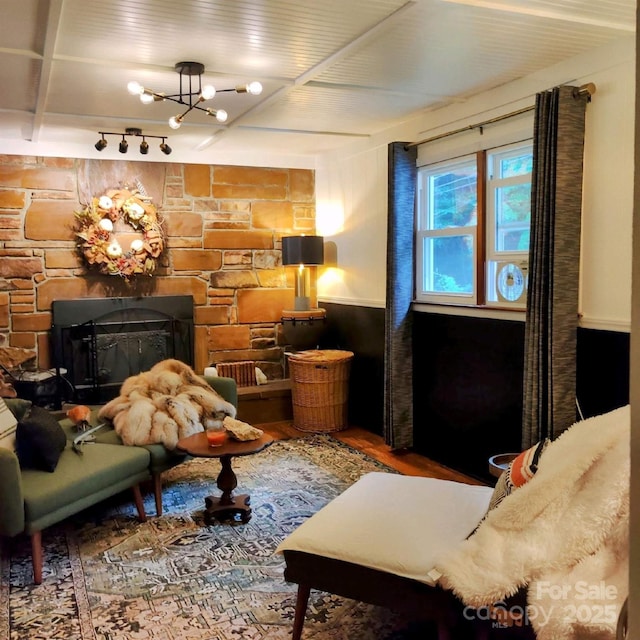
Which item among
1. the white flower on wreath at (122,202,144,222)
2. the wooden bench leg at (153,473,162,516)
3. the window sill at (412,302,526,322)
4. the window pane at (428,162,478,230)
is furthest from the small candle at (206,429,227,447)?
the white flower on wreath at (122,202,144,222)

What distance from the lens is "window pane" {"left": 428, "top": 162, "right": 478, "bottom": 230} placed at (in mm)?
4273

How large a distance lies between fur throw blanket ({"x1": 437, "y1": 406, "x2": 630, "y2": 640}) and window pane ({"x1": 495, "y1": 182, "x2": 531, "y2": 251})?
200 centimetres

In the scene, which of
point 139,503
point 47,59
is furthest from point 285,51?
point 139,503

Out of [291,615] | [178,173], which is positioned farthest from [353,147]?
[291,615]

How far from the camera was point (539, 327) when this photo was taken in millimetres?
3355

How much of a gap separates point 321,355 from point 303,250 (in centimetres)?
95

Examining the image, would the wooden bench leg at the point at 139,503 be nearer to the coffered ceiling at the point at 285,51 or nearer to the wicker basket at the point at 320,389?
the wicker basket at the point at 320,389

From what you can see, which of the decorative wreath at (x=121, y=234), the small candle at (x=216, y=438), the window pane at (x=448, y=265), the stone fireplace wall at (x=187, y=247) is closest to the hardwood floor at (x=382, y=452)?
the stone fireplace wall at (x=187, y=247)

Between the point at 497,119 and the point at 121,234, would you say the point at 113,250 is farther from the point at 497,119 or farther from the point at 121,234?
the point at 497,119

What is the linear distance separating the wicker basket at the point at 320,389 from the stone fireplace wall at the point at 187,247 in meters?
0.86

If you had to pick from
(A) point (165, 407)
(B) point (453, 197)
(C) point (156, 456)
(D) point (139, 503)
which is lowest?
(D) point (139, 503)

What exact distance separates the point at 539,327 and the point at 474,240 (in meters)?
Answer: 1.03

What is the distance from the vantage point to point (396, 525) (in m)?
2.29

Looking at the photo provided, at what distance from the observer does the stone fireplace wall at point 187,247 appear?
5.27 m
